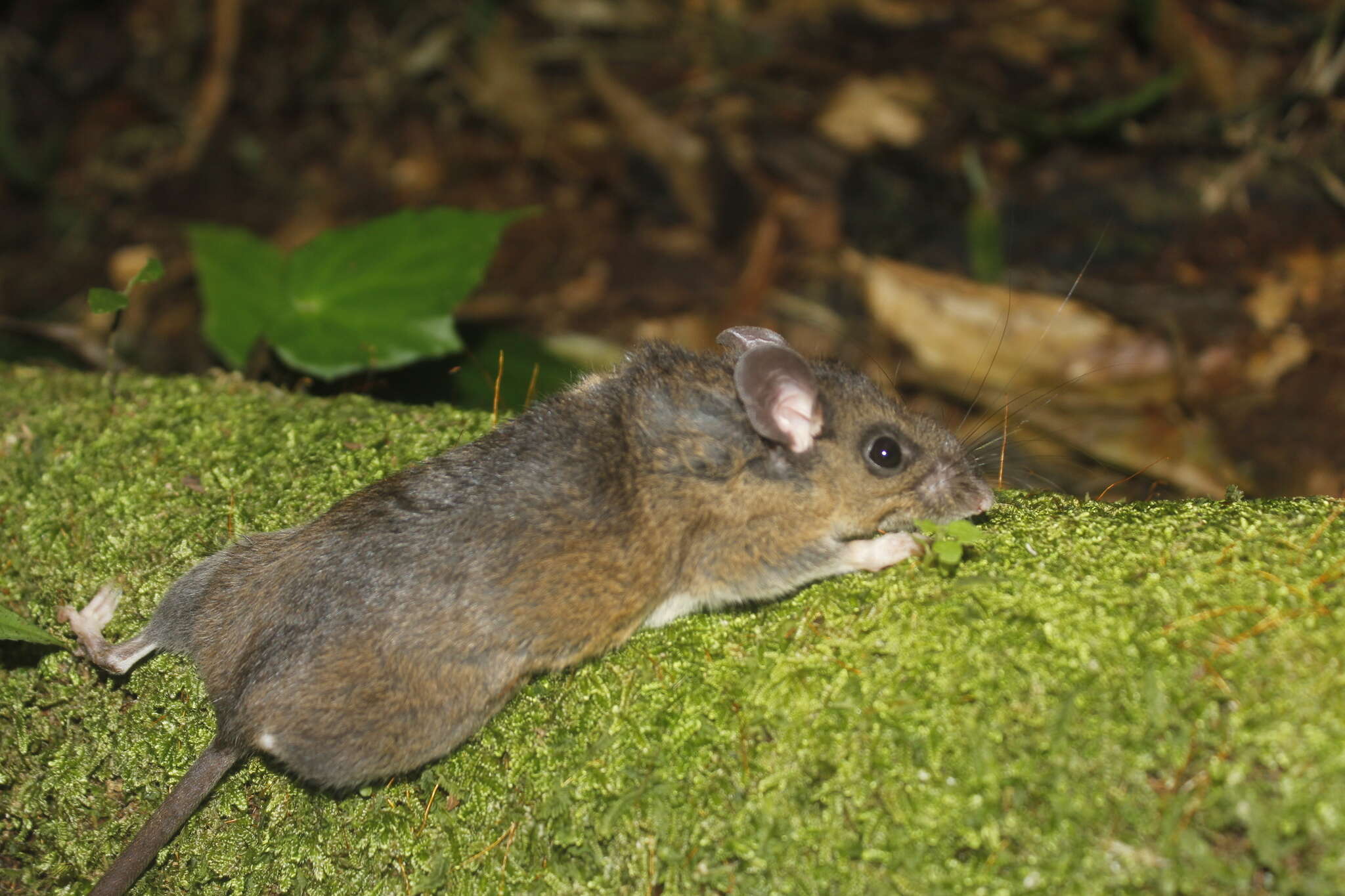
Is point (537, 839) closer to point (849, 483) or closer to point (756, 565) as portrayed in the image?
point (756, 565)

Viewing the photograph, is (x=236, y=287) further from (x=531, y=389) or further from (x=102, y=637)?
(x=102, y=637)

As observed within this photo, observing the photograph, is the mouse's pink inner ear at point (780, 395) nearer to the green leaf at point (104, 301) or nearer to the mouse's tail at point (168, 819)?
the mouse's tail at point (168, 819)

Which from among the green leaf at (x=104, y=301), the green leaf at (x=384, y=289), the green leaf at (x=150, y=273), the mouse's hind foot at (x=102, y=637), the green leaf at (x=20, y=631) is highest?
the green leaf at (x=150, y=273)

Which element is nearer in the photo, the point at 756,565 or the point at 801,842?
the point at 801,842

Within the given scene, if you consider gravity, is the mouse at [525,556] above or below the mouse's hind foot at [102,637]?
above

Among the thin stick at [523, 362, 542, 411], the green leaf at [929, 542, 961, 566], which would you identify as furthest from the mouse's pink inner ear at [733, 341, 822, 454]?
the thin stick at [523, 362, 542, 411]

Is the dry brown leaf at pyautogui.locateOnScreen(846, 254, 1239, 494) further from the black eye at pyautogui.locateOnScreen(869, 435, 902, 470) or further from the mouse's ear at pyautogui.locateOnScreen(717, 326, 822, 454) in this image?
the mouse's ear at pyautogui.locateOnScreen(717, 326, 822, 454)

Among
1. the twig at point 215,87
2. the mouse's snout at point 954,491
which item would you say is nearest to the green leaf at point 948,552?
the mouse's snout at point 954,491

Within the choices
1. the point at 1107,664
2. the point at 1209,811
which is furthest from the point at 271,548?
the point at 1209,811
